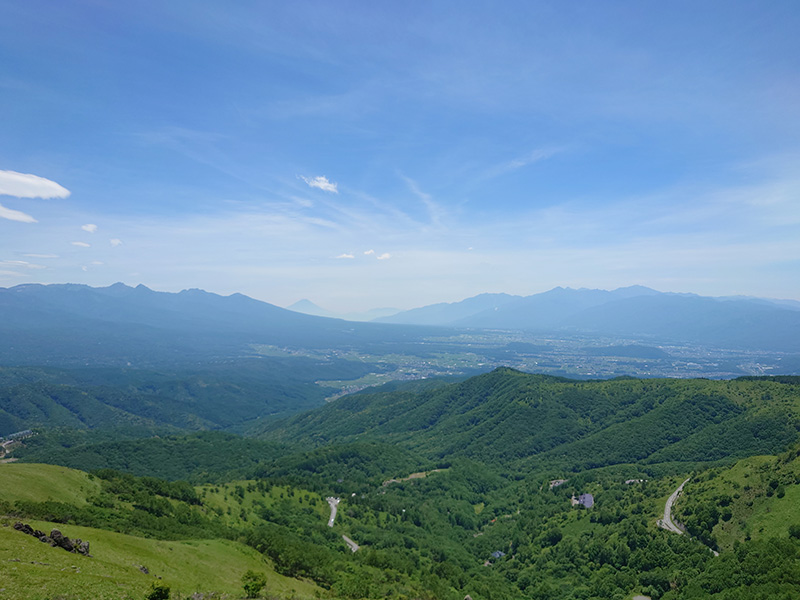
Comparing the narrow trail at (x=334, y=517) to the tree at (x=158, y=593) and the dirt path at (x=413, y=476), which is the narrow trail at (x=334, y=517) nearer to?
the dirt path at (x=413, y=476)

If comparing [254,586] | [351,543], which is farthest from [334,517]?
[254,586]

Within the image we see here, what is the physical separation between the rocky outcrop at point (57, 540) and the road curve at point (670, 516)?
92084mm

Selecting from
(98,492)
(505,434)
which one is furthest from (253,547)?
(505,434)

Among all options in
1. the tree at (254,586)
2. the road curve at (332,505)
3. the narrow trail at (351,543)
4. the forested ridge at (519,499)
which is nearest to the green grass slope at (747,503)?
the forested ridge at (519,499)

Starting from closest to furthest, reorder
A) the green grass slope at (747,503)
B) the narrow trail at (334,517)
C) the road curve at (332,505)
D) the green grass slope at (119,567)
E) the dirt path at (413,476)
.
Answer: the green grass slope at (119,567), the green grass slope at (747,503), the narrow trail at (334,517), the road curve at (332,505), the dirt path at (413,476)

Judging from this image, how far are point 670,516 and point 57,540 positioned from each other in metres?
101

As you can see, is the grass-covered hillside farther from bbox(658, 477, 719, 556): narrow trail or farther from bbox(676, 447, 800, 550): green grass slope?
bbox(676, 447, 800, 550): green grass slope

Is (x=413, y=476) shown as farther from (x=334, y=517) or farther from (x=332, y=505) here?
(x=334, y=517)

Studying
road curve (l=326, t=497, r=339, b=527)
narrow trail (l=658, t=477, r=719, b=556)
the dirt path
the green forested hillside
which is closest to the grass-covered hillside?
road curve (l=326, t=497, r=339, b=527)

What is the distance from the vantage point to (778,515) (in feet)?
222

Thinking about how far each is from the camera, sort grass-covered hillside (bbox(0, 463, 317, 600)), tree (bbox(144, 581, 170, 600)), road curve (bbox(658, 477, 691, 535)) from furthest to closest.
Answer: road curve (bbox(658, 477, 691, 535)) < tree (bbox(144, 581, 170, 600)) < grass-covered hillside (bbox(0, 463, 317, 600))

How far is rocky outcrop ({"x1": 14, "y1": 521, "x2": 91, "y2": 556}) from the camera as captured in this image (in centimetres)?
3788

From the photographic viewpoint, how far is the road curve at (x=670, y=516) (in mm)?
79537

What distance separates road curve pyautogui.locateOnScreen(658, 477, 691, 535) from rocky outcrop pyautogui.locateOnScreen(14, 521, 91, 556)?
3625 inches
